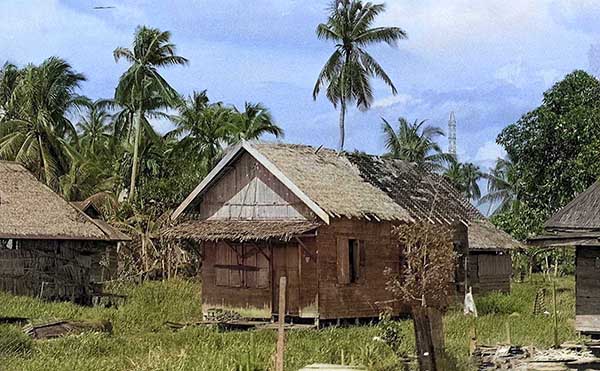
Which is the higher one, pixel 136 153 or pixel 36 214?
pixel 136 153

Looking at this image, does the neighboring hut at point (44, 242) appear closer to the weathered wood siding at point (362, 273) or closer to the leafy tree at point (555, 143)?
the weathered wood siding at point (362, 273)

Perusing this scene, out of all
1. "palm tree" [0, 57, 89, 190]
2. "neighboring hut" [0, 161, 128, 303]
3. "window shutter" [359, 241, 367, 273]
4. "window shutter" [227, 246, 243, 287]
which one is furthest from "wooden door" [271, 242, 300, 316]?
"palm tree" [0, 57, 89, 190]

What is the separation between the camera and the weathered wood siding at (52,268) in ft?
83.0

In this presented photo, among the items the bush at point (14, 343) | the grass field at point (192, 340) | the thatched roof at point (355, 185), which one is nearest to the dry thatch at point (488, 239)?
the thatched roof at point (355, 185)

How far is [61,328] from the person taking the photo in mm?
18688

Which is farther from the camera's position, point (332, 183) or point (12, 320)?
point (332, 183)

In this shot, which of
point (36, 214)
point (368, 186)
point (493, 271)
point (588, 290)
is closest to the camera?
point (588, 290)

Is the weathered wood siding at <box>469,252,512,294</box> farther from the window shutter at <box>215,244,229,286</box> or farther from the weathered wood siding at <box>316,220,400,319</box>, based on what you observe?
the window shutter at <box>215,244,229,286</box>

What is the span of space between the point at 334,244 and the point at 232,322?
3.36m

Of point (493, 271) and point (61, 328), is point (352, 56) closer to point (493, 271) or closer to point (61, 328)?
point (493, 271)

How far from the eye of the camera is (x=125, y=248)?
107 feet

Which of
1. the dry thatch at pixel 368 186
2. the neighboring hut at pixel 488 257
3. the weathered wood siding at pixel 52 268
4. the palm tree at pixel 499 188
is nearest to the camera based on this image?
the dry thatch at pixel 368 186

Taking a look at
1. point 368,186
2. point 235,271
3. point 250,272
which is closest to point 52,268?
point 235,271

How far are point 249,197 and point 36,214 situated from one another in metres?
6.31
